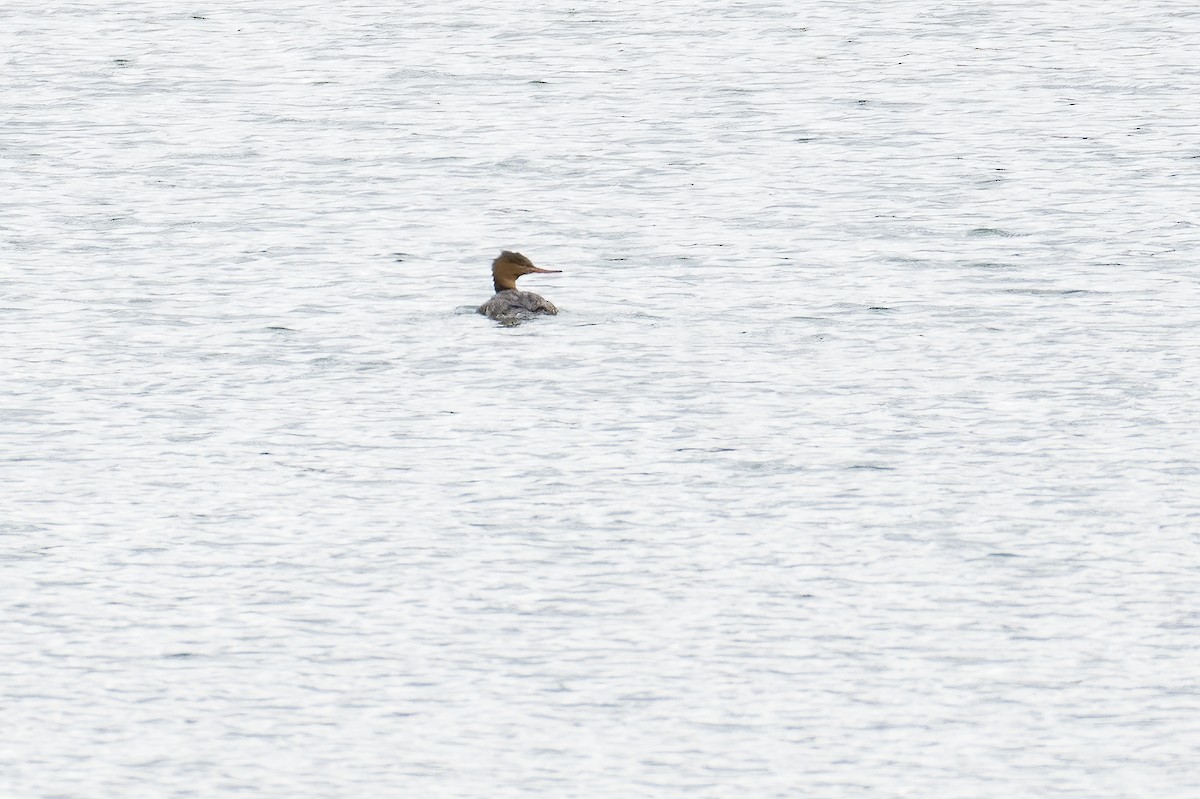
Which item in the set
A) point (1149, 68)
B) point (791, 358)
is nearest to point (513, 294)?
point (791, 358)

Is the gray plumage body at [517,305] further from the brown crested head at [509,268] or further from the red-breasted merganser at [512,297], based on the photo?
the brown crested head at [509,268]

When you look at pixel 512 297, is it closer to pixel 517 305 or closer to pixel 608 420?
pixel 517 305

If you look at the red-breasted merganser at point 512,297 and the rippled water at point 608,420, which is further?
the red-breasted merganser at point 512,297

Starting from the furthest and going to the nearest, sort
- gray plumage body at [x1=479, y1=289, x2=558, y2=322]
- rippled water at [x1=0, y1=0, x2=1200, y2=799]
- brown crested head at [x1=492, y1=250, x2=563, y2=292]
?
brown crested head at [x1=492, y1=250, x2=563, y2=292], gray plumage body at [x1=479, y1=289, x2=558, y2=322], rippled water at [x1=0, y1=0, x2=1200, y2=799]

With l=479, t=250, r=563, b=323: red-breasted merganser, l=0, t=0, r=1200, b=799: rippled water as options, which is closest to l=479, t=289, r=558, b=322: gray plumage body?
l=479, t=250, r=563, b=323: red-breasted merganser

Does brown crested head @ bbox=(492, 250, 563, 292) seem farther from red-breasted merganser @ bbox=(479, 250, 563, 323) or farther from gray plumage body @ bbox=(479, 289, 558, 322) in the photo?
gray plumage body @ bbox=(479, 289, 558, 322)

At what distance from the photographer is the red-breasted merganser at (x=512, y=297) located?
62.4 feet

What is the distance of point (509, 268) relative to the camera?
19.5 meters

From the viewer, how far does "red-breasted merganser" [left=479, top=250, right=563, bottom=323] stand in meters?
19.0

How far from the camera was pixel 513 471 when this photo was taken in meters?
15.1

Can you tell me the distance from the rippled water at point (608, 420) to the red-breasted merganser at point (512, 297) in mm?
204

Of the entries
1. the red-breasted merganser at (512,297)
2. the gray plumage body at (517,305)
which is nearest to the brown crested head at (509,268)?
the red-breasted merganser at (512,297)

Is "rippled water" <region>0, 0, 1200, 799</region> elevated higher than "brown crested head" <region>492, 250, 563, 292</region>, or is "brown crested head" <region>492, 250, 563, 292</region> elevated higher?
"brown crested head" <region>492, 250, 563, 292</region>

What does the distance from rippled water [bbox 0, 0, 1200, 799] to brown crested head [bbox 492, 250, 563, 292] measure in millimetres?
492
